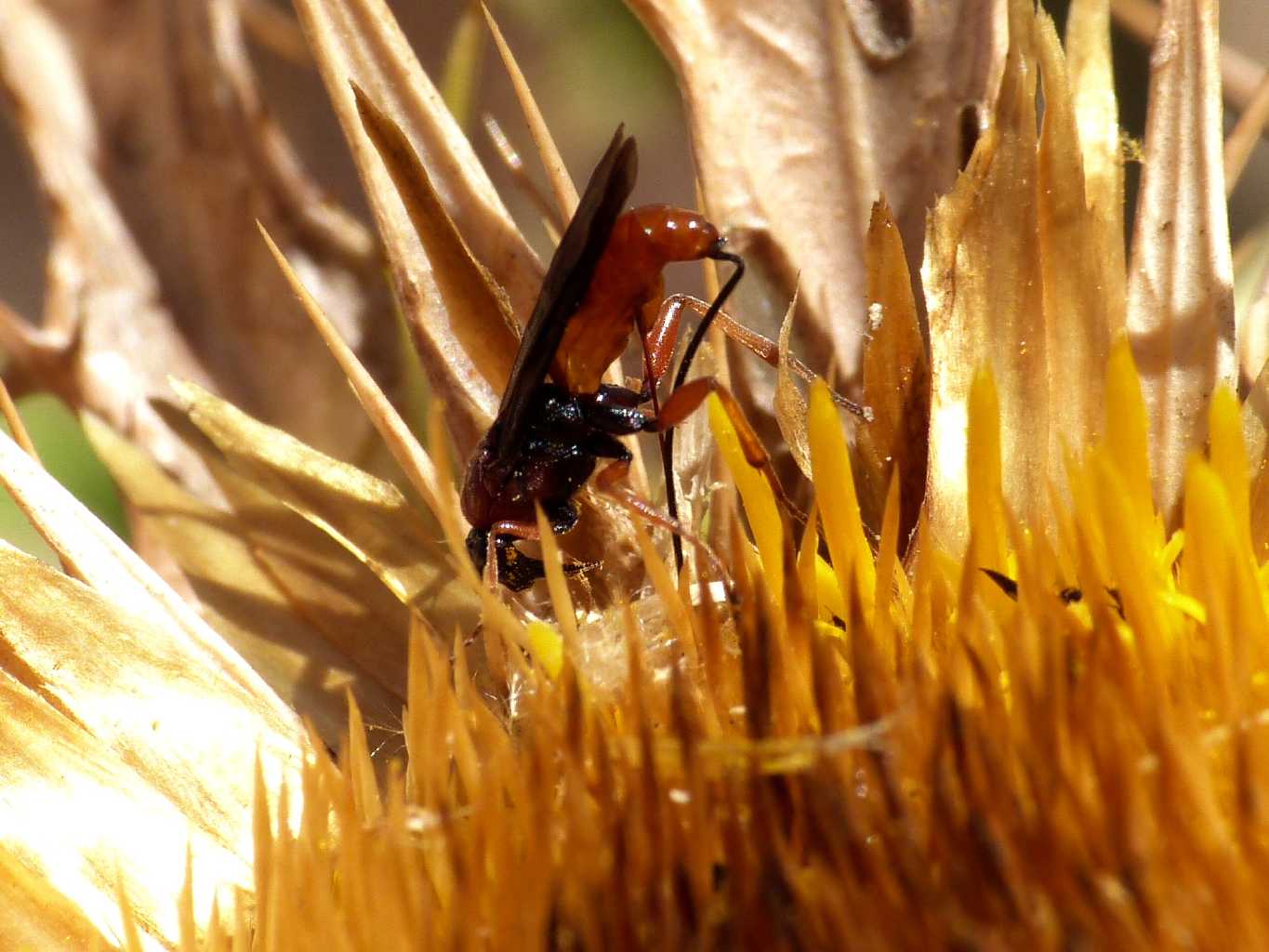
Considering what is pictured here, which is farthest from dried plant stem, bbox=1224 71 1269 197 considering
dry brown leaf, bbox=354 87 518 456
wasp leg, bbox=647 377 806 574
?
dry brown leaf, bbox=354 87 518 456

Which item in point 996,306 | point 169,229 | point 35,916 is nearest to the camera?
point 35,916

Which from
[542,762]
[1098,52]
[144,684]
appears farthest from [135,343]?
[1098,52]

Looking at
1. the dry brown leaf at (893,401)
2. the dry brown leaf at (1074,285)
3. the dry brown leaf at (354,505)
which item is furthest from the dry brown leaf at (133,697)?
the dry brown leaf at (1074,285)

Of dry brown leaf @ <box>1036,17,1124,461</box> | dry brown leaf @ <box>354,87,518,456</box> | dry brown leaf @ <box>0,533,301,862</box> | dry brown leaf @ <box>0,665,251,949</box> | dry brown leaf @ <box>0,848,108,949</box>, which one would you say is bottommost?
dry brown leaf @ <box>0,848,108,949</box>

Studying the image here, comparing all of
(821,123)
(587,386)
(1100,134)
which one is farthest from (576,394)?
(1100,134)

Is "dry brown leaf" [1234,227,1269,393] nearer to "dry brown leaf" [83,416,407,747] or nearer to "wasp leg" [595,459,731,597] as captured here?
"wasp leg" [595,459,731,597]

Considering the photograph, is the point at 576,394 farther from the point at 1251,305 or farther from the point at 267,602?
the point at 1251,305
